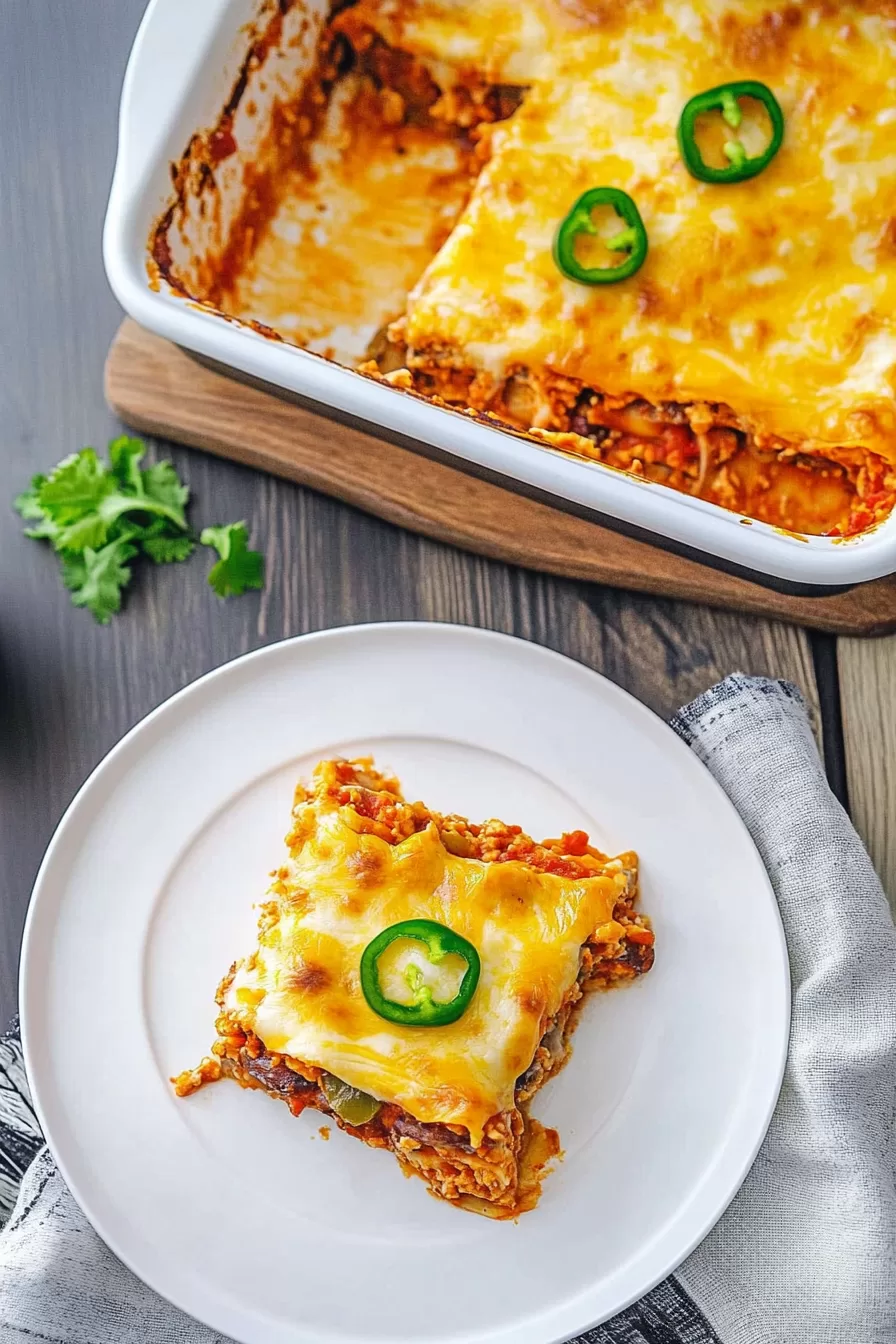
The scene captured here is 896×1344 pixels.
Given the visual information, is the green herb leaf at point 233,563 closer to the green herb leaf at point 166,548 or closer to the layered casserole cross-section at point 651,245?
the green herb leaf at point 166,548

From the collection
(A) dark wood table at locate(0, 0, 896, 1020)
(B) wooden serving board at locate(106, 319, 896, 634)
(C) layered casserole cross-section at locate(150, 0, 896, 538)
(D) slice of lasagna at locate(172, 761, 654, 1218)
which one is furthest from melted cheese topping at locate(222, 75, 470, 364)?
(D) slice of lasagna at locate(172, 761, 654, 1218)

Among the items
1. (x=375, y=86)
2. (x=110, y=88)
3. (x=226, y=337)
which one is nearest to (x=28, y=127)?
(x=110, y=88)

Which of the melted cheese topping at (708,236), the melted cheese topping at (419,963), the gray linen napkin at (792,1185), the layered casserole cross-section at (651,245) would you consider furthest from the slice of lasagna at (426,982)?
the melted cheese topping at (708,236)

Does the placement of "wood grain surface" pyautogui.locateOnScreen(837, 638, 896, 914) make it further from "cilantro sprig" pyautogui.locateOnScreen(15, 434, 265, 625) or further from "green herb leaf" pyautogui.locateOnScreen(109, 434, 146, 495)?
"green herb leaf" pyautogui.locateOnScreen(109, 434, 146, 495)

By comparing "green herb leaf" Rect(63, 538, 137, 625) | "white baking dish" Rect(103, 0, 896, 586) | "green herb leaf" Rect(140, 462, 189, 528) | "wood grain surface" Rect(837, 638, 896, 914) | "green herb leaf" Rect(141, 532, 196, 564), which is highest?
"white baking dish" Rect(103, 0, 896, 586)


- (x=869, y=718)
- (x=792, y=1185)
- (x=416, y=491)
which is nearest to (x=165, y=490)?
(x=416, y=491)

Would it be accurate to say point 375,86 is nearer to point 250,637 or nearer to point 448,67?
point 448,67
